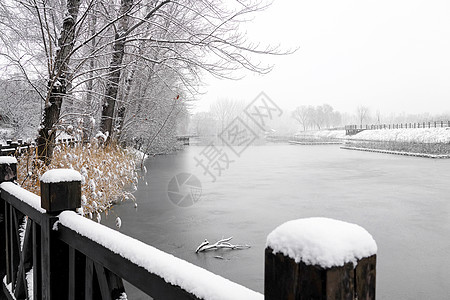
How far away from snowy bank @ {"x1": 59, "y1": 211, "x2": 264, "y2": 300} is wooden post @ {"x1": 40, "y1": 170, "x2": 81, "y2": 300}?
1.53 ft

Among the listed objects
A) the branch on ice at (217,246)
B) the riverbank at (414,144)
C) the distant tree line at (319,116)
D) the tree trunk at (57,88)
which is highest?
the distant tree line at (319,116)

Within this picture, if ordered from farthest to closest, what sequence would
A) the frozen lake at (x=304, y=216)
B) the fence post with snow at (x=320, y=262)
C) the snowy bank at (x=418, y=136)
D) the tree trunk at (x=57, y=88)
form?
the snowy bank at (x=418, y=136) < the tree trunk at (x=57, y=88) < the frozen lake at (x=304, y=216) < the fence post with snow at (x=320, y=262)

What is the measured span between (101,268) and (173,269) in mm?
625

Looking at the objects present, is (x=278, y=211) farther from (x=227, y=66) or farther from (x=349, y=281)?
(x=349, y=281)

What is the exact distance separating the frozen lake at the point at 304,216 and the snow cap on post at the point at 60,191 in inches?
143

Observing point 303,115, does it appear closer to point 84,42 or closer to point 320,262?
point 84,42

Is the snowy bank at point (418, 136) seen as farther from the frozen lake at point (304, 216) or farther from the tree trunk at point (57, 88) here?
the tree trunk at point (57, 88)

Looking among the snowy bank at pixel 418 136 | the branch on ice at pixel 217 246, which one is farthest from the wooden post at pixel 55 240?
the snowy bank at pixel 418 136

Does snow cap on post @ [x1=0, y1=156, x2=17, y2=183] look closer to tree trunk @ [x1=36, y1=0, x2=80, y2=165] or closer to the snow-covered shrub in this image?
the snow-covered shrub

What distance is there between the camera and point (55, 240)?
1949mm

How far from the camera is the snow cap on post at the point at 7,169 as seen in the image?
123 inches

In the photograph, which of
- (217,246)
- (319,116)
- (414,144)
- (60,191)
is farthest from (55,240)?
(319,116)

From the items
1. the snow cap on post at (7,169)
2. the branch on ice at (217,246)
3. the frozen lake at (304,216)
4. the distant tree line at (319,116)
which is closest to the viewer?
Answer: the snow cap on post at (7,169)

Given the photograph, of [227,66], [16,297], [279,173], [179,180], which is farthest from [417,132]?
[16,297]
